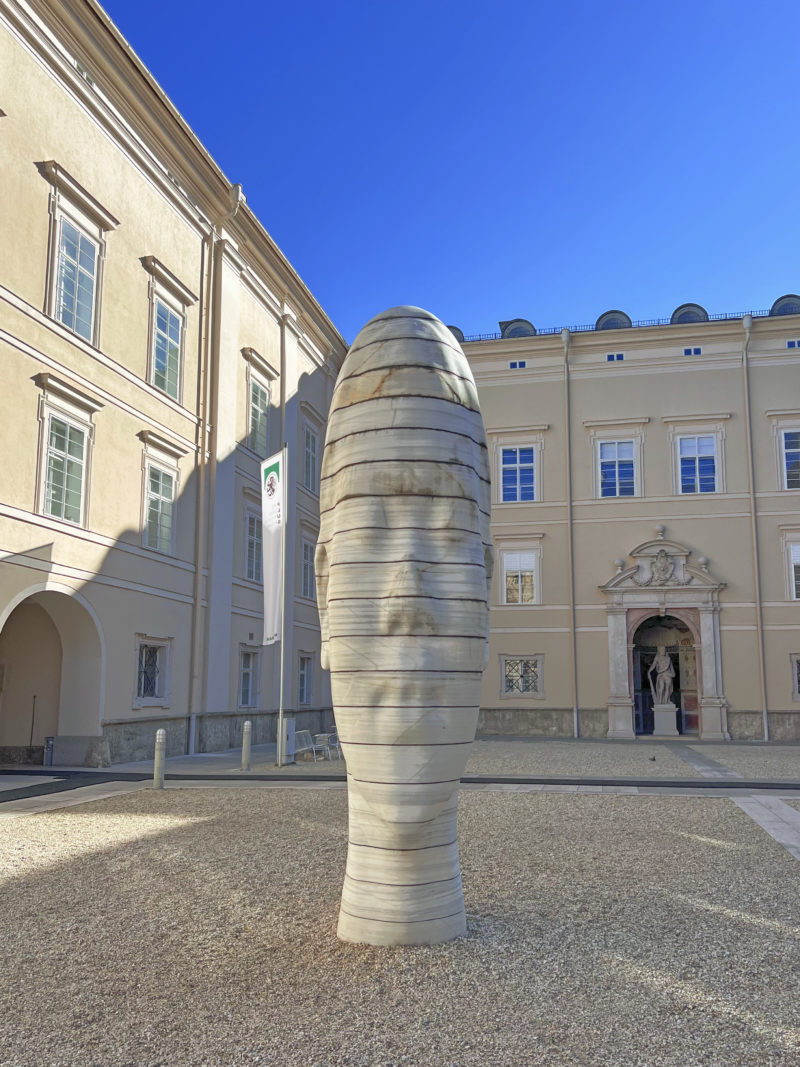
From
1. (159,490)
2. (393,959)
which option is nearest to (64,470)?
(159,490)

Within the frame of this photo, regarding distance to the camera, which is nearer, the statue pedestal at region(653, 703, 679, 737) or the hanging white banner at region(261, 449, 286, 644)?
the hanging white banner at region(261, 449, 286, 644)

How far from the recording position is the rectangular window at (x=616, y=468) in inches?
1121

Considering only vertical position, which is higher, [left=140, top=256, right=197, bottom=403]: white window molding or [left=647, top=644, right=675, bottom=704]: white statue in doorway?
[left=140, top=256, right=197, bottom=403]: white window molding

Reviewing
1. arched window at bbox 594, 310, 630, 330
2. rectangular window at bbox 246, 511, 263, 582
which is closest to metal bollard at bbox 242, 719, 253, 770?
rectangular window at bbox 246, 511, 263, 582

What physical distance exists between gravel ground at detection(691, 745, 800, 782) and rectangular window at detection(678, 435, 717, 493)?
813 centimetres

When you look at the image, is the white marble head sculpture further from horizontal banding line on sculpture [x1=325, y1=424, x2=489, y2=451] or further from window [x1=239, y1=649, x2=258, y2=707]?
window [x1=239, y1=649, x2=258, y2=707]

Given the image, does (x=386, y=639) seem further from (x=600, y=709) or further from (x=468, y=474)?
(x=600, y=709)

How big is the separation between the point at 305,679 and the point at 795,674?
1400 centimetres

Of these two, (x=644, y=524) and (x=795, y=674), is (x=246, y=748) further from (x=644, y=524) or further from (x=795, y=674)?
(x=795, y=674)

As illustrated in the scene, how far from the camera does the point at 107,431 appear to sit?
1683 centimetres

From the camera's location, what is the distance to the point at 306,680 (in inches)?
1070

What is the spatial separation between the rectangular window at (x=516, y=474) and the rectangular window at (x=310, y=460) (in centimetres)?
597

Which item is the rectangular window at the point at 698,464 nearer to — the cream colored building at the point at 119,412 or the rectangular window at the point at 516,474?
the rectangular window at the point at 516,474

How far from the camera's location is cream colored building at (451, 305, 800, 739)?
2670 cm
